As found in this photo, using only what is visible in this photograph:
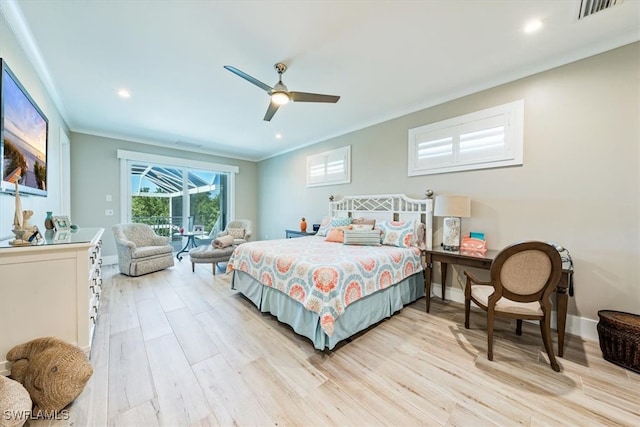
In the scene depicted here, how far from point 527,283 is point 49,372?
10.7ft

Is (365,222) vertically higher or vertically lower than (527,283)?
higher

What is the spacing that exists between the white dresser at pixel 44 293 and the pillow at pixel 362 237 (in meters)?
2.62

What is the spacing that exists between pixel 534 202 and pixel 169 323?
409 centimetres

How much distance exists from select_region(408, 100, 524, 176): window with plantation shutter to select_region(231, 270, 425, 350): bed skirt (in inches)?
60.4

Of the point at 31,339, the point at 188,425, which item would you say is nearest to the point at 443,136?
the point at 188,425

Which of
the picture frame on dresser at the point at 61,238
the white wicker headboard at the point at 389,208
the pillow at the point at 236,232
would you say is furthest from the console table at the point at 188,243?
the white wicker headboard at the point at 389,208

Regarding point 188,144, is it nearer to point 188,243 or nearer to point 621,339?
point 188,243

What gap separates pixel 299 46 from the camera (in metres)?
2.22

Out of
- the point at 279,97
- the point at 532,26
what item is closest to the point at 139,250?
the point at 279,97

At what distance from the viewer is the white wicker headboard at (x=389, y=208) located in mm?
3277

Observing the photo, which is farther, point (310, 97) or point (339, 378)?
point (310, 97)

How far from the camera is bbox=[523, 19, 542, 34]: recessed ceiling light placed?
6.36 feet

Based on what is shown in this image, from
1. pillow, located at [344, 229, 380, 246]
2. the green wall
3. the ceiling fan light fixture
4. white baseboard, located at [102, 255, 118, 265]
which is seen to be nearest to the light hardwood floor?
the green wall

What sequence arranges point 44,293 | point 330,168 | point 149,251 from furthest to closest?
1. point 330,168
2. point 149,251
3. point 44,293
